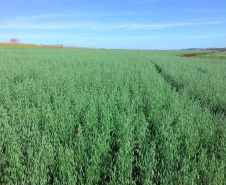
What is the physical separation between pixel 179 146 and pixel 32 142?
6.84 ft

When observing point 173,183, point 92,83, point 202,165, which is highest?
point 92,83

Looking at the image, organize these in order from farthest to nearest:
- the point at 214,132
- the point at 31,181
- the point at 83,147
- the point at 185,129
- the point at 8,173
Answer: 1. the point at 214,132
2. the point at 185,129
3. the point at 83,147
4. the point at 8,173
5. the point at 31,181

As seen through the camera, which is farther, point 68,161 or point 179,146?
point 179,146

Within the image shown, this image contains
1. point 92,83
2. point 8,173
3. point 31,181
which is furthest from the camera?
point 92,83

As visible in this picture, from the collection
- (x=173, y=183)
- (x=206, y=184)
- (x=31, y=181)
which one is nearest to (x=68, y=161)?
(x=31, y=181)

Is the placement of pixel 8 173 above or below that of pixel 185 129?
below

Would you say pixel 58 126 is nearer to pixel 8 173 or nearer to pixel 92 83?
pixel 8 173

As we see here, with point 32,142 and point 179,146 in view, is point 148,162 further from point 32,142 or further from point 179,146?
point 32,142

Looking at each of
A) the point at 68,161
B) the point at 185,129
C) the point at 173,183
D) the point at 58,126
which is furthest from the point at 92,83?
the point at 173,183

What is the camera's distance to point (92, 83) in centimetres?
673

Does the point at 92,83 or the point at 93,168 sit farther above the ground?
the point at 92,83

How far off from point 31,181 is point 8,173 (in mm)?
379

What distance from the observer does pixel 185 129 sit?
2.93 meters

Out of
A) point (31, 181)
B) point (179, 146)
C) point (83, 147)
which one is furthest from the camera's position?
point (179, 146)
